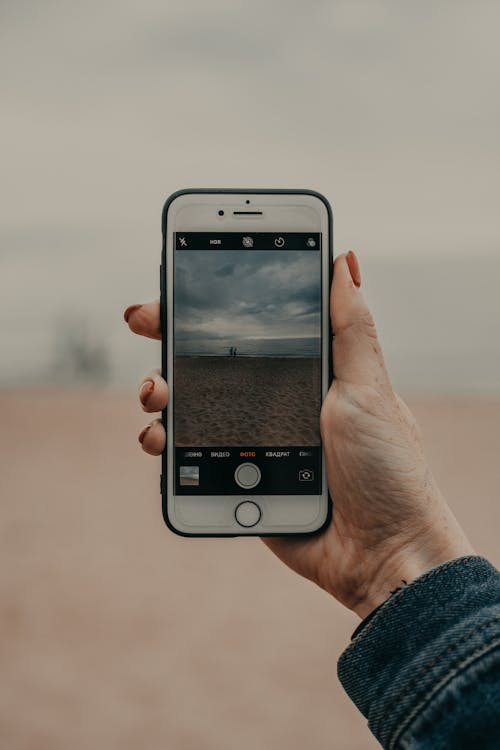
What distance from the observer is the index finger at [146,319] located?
1756 mm

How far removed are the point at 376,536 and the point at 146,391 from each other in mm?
542

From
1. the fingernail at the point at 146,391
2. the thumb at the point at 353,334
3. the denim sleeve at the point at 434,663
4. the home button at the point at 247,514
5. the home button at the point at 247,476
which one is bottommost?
the home button at the point at 247,514

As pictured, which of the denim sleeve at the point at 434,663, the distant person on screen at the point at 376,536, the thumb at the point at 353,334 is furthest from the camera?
the thumb at the point at 353,334

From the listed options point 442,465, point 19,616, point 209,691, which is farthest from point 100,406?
point 209,691

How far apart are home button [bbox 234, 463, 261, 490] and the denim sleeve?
628mm

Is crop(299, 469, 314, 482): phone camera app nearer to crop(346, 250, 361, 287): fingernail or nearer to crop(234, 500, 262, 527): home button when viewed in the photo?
crop(234, 500, 262, 527): home button

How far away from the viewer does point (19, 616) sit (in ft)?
23.9

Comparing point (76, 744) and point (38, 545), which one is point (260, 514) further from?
point (38, 545)

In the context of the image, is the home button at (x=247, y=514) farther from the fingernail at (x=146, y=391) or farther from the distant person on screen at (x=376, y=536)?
the fingernail at (x=146, y=391)

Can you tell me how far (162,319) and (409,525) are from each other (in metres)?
0.66

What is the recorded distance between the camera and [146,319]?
1.76 meters

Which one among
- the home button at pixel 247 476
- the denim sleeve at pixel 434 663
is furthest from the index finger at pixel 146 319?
the denim sleeve at pixel 434 663

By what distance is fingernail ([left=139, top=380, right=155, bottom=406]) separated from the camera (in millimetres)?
1708

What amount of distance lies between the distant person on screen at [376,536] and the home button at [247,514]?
3.8 inches
